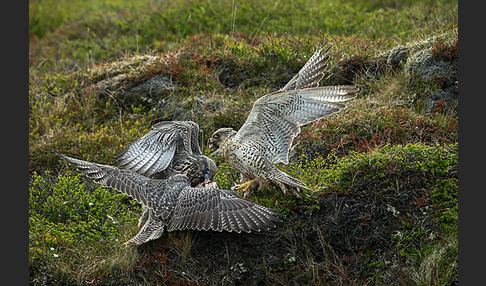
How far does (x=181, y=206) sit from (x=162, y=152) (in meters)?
1.01

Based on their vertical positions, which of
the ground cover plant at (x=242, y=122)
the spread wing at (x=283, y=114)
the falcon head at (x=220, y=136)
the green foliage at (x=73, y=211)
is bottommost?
the green foliage at (x=73, y=211)

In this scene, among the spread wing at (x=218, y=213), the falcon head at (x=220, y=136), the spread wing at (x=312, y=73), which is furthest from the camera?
the spread wing at (x=312, y=73)

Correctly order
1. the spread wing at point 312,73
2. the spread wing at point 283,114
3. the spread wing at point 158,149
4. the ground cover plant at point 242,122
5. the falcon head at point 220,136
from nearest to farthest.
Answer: the ground cover plant at point 242,122 → the spread wing at point 283,114 → the falcon head at point 220,136 → the spread wing at point 158,149 → the spread wing at point 312,73

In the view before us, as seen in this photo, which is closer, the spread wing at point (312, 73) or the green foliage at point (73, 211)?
the green foliage at point (73, 211)

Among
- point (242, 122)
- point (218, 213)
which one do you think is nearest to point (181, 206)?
point (218, 213)

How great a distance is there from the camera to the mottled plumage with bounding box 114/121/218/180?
281 inches

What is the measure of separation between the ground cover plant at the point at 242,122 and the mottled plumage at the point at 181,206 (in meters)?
0.27

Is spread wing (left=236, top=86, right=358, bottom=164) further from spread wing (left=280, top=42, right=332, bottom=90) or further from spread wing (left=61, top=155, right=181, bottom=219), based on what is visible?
spread wing (left=61, top=155, right=181, bottom=219)

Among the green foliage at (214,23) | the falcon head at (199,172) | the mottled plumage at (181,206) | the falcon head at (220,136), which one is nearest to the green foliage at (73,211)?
the mottled plumage at (181,206)

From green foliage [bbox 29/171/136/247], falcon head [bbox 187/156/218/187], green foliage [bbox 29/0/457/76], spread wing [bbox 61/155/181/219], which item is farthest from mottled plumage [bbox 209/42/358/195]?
green foliage [bbox 29/0/457/76]

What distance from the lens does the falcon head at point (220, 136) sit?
7016 mm

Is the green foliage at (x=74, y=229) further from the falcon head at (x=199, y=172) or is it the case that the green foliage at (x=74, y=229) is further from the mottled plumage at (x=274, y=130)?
the mottled plumage at (x=274, y=130)

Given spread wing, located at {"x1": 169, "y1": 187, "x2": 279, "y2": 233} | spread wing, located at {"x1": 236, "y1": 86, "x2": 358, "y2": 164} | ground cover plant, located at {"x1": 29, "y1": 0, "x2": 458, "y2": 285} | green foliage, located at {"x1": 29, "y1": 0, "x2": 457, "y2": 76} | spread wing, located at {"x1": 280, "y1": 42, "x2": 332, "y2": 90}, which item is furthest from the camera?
green foliage, located at {"x1": 29, "y1": 0, "x2": 457, "y2": 76}

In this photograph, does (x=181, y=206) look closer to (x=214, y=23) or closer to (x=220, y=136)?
(x=220, y=136)
